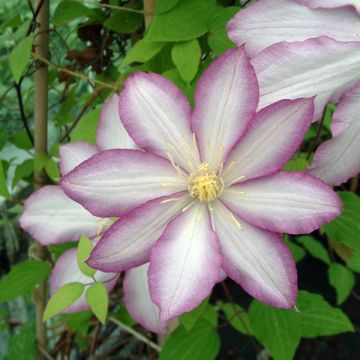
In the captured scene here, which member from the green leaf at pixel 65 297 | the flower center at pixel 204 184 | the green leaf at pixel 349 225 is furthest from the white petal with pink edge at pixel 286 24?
the green leaf at pixel 65 297

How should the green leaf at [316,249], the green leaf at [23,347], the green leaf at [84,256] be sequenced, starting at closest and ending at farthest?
the green leaf at [84,256] → the green leaf at [23,347] → the green leaf at [316,249]

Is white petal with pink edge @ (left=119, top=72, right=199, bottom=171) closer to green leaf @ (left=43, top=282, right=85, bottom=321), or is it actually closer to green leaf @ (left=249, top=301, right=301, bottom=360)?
green leaf @ (left=43, top=282, right=85, bottom=321)

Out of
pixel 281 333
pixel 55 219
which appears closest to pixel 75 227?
pixel 55 219

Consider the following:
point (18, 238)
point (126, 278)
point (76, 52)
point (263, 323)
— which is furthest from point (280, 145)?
point (18, 238)

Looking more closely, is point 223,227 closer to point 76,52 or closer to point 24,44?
point 24,44

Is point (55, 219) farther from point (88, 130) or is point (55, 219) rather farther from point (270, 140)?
point (270, 140)

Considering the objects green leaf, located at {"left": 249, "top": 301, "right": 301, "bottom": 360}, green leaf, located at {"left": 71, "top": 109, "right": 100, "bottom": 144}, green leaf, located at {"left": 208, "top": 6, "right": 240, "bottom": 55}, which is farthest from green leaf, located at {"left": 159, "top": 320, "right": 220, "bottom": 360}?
green leaf, located at {"left": 208, "top": 6, "right": 240, "bottom": 55}

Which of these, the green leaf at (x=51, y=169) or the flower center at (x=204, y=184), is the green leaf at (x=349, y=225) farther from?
the green leaf at (x=51, y=169)
